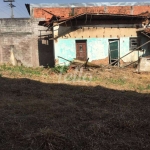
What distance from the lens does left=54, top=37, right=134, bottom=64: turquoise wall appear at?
15.0 metres

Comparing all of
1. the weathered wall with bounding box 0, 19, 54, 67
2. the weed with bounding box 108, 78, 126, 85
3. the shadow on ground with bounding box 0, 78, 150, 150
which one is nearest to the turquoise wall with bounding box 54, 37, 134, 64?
the weathered wall with bounding box 0, 19, 54, 67

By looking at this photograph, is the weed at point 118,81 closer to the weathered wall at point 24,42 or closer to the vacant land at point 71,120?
the vacant land at point 71,120

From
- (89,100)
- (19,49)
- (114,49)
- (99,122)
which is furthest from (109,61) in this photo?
(99,122)

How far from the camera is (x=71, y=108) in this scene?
5.77m

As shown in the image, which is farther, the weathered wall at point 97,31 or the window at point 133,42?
the window at point 133,42

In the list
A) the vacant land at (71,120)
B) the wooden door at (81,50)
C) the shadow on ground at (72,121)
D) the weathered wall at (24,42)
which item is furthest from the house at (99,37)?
the shadow on ground at (72,121)

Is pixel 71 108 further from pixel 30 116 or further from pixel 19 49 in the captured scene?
pixel 19 49

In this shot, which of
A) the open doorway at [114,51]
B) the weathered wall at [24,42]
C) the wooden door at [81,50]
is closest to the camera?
the wooden door at [81,50]

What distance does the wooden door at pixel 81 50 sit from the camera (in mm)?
15297

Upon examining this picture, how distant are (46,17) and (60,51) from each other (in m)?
5.83

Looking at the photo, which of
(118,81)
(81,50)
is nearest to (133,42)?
(81,50)

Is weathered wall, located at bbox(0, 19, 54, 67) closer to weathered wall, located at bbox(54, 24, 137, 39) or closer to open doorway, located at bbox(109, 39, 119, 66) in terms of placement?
weathered wall, located at bbox(54, 24, 137, 39)

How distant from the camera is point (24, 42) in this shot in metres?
17.4

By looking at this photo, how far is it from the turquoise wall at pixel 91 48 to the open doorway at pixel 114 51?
0.27 metres
